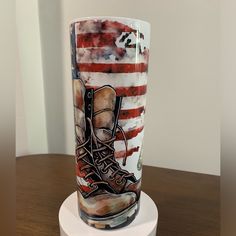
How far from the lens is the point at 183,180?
1.97ft

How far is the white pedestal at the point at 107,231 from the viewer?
0.38 metres

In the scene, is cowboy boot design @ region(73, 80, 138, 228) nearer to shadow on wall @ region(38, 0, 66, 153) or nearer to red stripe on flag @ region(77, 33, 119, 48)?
red stripe on flag @ region(77, 33, 119, 48)

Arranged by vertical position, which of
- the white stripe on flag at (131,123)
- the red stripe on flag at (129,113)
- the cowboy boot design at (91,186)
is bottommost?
the cowboy boot design at (91,186)

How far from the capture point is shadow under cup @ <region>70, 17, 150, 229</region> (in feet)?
1.10

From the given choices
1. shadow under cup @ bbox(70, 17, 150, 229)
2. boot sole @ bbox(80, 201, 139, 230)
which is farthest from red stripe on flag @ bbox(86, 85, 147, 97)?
boot sole @ bbox(80, 201, 139, 230)

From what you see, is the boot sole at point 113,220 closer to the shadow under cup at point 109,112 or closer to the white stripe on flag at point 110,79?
the shadow under cup at point 109,112

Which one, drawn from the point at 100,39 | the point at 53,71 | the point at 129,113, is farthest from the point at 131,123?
the point at 53,71

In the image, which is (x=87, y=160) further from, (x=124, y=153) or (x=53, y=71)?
(x=53, y=71)

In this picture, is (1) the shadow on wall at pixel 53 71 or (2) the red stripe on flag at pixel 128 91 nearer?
(2) the red stripe on flag at pixel 128 91

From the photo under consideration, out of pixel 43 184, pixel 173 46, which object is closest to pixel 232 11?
pixel 173 46

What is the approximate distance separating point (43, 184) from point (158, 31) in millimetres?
432

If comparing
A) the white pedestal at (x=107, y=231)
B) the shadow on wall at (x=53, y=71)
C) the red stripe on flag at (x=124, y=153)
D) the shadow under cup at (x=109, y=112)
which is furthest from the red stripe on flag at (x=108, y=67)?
the shadow on wall at (x=53, y=71)

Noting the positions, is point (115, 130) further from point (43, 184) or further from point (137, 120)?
point (43, 184)

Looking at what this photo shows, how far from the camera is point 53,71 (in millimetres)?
739
